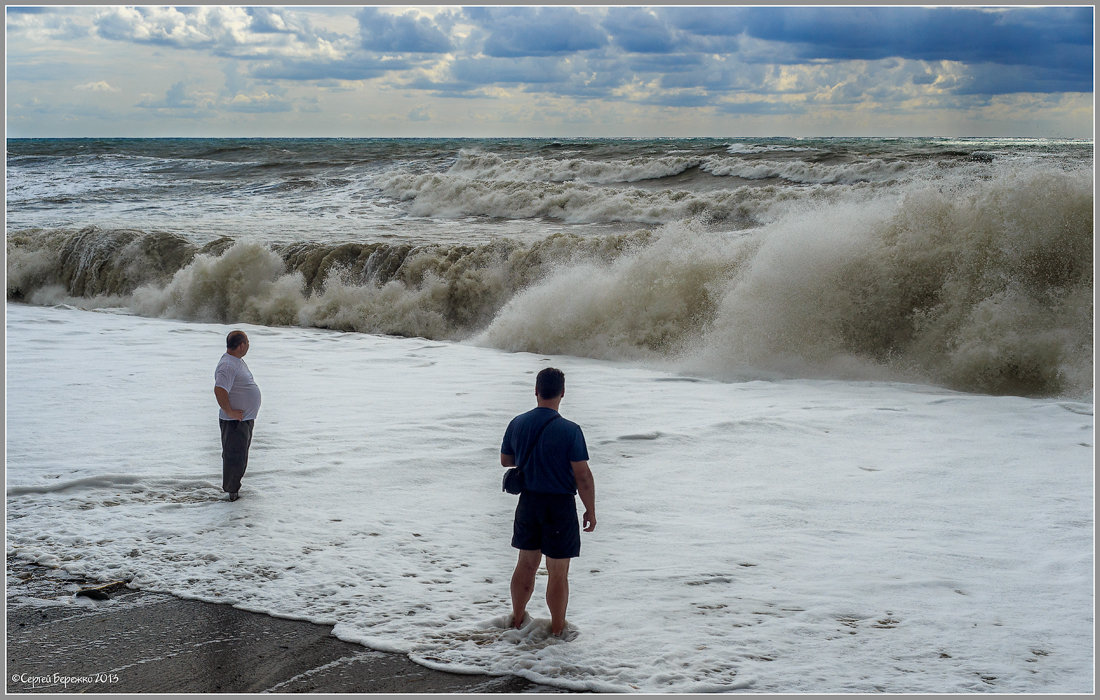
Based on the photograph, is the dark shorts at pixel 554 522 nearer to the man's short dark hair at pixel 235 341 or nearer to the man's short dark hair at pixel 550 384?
the man's short dark hair at pixel 550 384

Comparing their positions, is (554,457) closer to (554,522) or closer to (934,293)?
(554,522)

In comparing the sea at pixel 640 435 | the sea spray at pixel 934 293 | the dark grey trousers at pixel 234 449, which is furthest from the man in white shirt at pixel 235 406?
the sea spray at pixel 934 293

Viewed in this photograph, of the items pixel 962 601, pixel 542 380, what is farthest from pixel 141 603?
pixel 962 601

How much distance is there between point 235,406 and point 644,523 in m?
2.49

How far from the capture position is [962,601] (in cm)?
378

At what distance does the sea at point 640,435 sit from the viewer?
11.7 ft

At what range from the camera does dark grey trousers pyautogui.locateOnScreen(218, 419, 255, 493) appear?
16.4 ft

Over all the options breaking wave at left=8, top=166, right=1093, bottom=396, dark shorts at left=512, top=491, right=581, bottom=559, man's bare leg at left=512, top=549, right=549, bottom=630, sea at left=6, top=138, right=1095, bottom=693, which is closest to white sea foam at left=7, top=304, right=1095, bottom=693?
sea at left=6, top=138, right=1095, bottom=693

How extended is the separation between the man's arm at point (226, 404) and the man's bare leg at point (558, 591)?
245 cm

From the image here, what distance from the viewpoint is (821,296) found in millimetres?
9422

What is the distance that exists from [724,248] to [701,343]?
169 centimetres

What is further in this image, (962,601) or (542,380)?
(962,601)

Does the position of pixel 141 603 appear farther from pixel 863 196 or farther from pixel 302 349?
pixel 863 196

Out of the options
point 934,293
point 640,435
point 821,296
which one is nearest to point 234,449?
point 640,435
